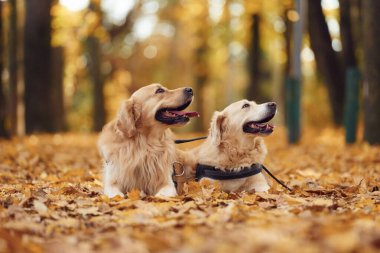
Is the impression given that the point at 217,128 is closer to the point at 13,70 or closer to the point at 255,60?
the point at 13,70

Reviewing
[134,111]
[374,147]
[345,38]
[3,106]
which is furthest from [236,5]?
[134,111]

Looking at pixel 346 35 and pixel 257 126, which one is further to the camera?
pixel 346 35

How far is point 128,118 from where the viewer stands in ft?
17.6

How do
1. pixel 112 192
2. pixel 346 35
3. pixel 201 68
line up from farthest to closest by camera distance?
1. pixel 201 68
2. pixel 346 35
3. pixel 112 192

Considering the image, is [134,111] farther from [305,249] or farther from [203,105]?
[203,105]

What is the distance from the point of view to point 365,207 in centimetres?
457

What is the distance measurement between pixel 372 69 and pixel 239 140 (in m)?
5.64

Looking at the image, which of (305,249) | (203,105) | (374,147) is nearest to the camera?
(305,249)

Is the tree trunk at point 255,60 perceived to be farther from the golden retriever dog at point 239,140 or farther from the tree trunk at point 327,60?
the golden retriever dog at point 239,140

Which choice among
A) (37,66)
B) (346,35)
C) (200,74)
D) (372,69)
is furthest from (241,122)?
(200,74)

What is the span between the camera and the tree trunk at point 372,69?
10.4 meters

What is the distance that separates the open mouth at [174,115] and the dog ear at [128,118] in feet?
0.69

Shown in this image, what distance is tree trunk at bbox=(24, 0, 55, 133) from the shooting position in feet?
51.2

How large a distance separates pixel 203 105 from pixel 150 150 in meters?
21.6
